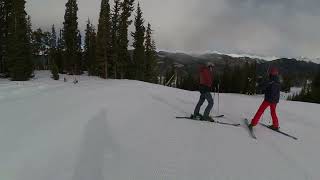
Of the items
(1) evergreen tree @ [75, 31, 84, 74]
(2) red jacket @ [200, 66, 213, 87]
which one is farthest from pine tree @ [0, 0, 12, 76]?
(2) red jacket @ [200, 66, 213, 87]

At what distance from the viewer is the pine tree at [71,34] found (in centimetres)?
6938

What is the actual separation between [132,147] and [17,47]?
1846 inches

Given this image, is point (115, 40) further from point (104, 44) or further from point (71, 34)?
point (71, 34)

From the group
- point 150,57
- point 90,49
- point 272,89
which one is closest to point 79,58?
point 90,49

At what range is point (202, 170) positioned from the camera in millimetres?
8062

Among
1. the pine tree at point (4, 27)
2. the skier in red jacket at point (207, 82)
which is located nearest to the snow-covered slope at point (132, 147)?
the skier in red jacket at point (207, 82)

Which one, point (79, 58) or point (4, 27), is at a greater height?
point (4, 27)

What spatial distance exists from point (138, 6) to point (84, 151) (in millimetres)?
61195

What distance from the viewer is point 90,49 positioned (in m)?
76.7

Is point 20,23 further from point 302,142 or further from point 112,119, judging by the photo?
point 302,142

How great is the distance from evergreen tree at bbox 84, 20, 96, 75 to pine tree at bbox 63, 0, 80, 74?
146 inches

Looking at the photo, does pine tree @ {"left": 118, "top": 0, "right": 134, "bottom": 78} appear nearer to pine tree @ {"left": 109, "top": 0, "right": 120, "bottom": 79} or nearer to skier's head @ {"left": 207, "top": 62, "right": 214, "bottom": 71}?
pine tree @ {"left": 109, "top": 0, "right": 120, "bottom": 79}

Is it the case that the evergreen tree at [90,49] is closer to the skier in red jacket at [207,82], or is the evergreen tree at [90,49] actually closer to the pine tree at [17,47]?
the pine tree at [17,47]

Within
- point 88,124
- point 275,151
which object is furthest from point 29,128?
point 275,151
